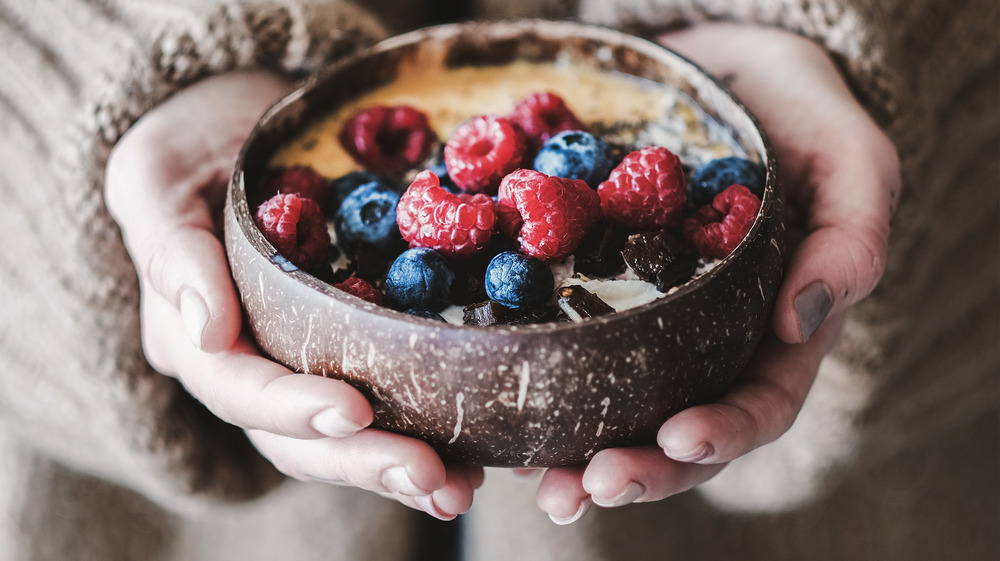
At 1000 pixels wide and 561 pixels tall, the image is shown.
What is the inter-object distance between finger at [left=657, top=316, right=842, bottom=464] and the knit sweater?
1.20 ft

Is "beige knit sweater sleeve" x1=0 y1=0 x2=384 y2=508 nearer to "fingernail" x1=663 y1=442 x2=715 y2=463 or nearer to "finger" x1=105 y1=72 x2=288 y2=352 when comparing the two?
"finger" x1=105 y1=72 x2=288 y2=352

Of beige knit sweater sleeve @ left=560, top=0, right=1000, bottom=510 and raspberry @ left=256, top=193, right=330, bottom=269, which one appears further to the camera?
beige knit sweater sleeve @ left=560, top=0, right=1000, bottom=510

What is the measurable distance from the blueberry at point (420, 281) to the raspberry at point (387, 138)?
0.73 feet

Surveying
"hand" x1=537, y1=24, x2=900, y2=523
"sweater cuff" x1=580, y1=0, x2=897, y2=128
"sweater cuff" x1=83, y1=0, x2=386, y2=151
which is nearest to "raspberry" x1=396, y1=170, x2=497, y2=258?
"hand" x1=537, y1=24, x2=900, y2=523

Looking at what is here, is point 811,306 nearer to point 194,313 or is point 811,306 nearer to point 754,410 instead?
point 754,410

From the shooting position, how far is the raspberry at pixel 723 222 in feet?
2.14

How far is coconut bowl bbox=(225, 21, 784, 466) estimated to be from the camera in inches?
21.1

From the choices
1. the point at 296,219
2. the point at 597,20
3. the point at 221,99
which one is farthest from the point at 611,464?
the point at 597,20

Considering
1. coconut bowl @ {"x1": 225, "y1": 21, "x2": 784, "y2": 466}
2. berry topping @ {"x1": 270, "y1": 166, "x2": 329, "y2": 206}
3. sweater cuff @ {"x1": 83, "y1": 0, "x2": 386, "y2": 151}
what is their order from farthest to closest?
sweater cuff @ {"x1": 83, "y1": 0, "x2": 386, "y2": 151}, berry topping @ {"x1": 270, "y1": 166, "x2": 329, "y2": 206}, coconut bowl @ {"x1": 225, "y1": 21, "x2": 784, "y2": 466}

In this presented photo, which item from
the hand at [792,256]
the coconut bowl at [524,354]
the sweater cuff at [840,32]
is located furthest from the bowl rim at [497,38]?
the sweater cuff at [840,32]

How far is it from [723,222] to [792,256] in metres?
0.11

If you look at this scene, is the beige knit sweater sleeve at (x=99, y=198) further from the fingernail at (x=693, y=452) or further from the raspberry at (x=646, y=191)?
the fingernail at (x=693, y=452)

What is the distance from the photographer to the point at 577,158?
0.70m

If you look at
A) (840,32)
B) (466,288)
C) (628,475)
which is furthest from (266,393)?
(840,32)
